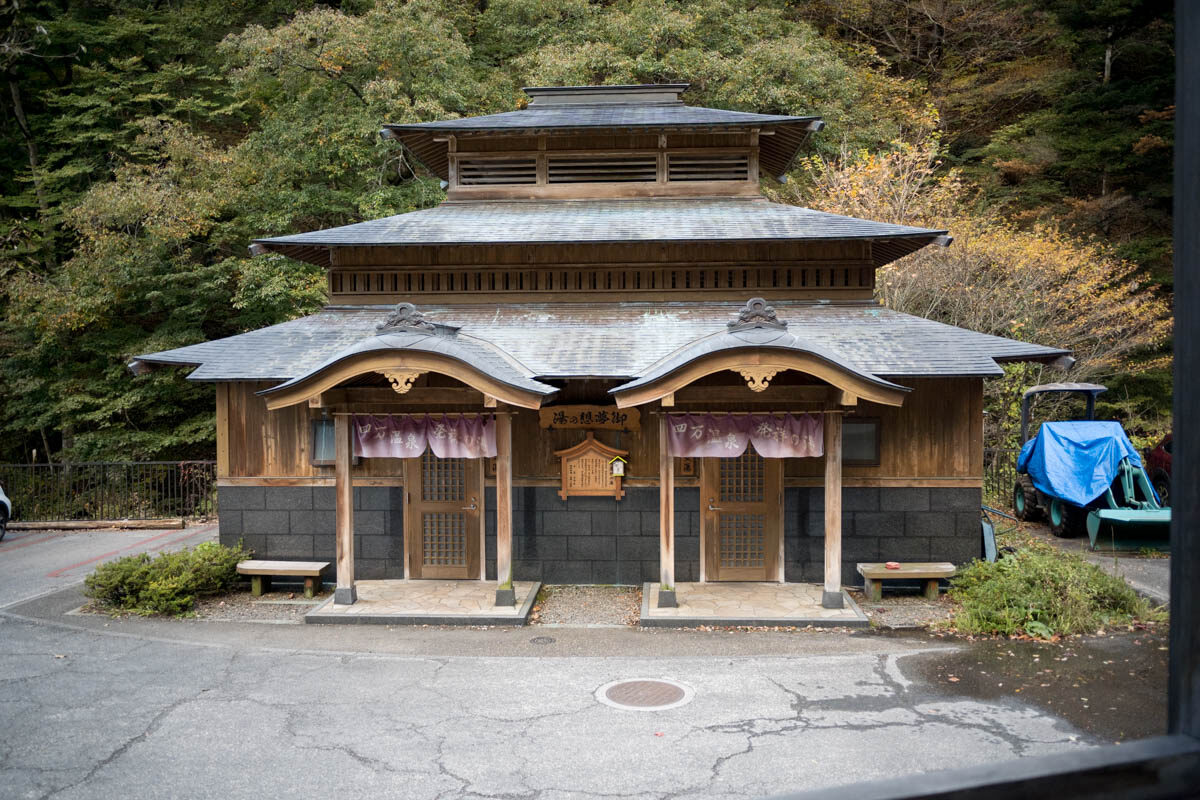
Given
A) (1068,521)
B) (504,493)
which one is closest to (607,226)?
(504,493)

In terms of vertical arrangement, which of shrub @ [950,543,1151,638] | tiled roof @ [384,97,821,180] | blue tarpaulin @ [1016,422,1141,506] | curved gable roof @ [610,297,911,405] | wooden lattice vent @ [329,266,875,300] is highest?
tiled roof @ [384,97,821,180]

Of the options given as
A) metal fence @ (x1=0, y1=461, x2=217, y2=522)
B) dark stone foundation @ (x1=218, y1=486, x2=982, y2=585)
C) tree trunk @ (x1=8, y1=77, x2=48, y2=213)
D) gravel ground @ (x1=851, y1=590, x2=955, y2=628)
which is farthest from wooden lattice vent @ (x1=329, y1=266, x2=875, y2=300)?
tree trunk @ (x1=8, y1=77, x2=48, y2=213)

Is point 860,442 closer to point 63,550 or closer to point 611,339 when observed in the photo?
point 611,339

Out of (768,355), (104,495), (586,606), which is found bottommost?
(586,606)

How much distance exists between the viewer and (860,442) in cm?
1146

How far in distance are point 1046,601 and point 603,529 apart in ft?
20.0

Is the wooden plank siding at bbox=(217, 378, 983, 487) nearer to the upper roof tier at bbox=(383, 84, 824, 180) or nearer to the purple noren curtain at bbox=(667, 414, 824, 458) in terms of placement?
the purple noren curtain at bbox=(667, 414, 824, 458)

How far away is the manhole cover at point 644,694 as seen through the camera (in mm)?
7555

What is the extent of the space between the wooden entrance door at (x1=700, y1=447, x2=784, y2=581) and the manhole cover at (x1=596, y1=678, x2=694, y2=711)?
372 centimetres

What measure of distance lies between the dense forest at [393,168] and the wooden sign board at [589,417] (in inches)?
435

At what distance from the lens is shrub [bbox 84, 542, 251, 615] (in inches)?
417

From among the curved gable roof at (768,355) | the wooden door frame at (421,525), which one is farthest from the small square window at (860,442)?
the wooden door frame at (421,525)

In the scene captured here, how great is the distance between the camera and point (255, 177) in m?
22.4

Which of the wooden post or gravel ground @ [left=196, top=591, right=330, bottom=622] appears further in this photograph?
gravel ground @ [left=196, top=591, right=330, bottom=622]
